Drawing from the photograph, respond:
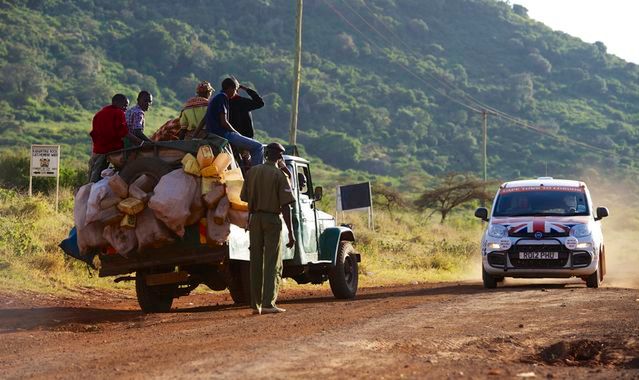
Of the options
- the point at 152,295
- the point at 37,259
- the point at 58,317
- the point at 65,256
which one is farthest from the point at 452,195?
the point at 58,317

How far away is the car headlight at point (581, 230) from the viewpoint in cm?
1875

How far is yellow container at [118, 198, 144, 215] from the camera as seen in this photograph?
13.4 meters

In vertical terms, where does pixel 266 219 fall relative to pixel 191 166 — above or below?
below

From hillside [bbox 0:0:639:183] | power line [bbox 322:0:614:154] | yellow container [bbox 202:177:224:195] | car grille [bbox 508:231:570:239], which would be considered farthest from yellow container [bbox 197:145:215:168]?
power line [bbox 322:0:614:154]

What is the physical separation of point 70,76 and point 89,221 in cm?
8665

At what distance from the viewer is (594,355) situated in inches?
395

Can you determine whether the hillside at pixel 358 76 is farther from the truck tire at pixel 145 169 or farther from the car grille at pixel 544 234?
the truck tire at pixel 145 169

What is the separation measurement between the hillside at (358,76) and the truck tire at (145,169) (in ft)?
198

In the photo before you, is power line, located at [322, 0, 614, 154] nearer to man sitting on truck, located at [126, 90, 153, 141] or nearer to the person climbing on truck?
the person climbing on truck

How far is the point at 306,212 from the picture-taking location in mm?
16656

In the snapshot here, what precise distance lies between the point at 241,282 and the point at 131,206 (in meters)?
2.60

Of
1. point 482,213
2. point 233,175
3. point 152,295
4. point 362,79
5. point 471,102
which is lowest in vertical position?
point 152,295

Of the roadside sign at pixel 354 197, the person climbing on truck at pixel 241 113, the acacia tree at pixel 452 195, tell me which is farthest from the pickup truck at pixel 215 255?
the acacia tree at pixel 452 195

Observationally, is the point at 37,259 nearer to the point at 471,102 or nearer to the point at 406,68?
the point at 471,102
